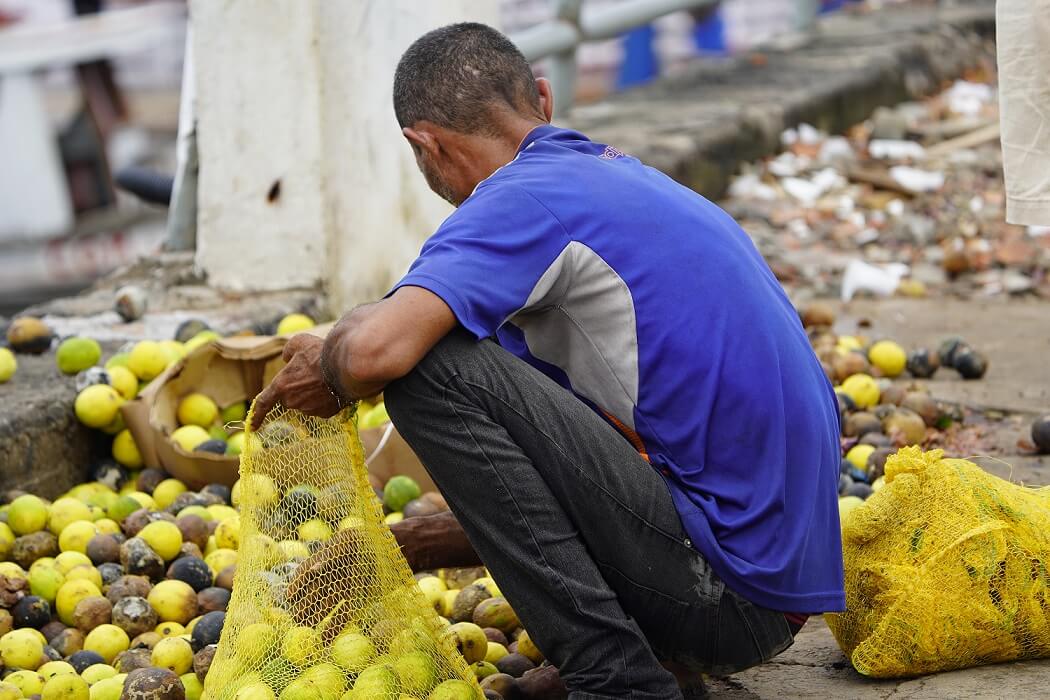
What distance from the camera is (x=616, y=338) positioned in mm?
2455

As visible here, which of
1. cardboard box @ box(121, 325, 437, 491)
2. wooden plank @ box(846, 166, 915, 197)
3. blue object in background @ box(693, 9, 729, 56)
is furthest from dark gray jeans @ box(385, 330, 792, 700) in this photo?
blue object in background @ box(693, 9, 729, 56)

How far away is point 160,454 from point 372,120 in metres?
1.63

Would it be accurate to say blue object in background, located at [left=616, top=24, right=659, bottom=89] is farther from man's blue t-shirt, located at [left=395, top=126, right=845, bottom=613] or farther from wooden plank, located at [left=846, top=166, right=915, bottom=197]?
man's blue t-shirt, located at [left=395, top=126, right=845, bottom=613]

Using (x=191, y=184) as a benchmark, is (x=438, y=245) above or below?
above

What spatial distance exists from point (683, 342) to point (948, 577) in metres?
0.81

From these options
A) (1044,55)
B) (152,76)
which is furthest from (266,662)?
(152,76)

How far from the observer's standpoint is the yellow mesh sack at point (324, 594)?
2.60 metres

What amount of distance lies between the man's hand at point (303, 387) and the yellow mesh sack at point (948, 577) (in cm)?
121

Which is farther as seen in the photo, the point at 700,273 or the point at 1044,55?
the point at 1044,55

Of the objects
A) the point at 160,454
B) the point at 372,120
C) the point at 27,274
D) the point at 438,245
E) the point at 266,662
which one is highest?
the point at 438,245

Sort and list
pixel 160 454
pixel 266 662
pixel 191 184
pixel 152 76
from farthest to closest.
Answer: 1. pixel 152 76
2. pixel 191 184
3. pixel 160 454
4. pixel 266 662

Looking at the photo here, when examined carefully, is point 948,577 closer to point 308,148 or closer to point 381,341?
point 381,341

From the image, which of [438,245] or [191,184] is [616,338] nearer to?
[438,245]

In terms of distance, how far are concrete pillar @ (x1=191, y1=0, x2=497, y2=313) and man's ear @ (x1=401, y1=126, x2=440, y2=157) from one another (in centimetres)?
237
